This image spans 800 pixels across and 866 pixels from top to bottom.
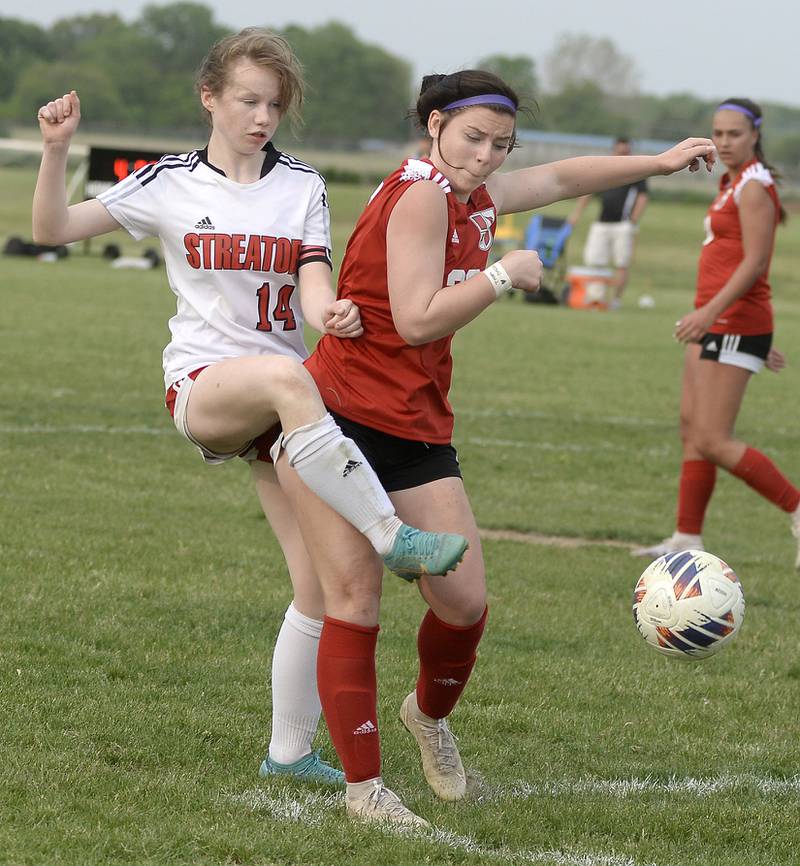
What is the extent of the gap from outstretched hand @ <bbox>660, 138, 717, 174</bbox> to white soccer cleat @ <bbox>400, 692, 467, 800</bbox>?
6.26 feet

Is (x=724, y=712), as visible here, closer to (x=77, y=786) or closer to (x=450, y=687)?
(x=450, y=687)

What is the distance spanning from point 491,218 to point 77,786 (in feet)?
6.66

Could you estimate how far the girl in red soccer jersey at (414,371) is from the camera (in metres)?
3.75

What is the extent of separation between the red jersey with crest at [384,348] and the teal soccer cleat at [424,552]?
1.32 ft

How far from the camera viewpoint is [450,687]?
13.8 ft

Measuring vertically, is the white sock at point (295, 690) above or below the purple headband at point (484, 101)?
below

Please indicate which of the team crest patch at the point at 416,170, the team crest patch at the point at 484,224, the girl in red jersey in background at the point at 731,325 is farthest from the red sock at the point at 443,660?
the girl in red jersey in background at the point at 731,325

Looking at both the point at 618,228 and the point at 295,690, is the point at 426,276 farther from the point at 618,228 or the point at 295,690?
the point at 618,228

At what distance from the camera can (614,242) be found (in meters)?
23.5

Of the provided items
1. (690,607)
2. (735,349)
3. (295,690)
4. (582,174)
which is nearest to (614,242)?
(735,349)

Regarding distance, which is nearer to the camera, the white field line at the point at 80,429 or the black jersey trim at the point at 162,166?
the black jersey trim at the point at 162,166

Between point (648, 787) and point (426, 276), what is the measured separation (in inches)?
70.3

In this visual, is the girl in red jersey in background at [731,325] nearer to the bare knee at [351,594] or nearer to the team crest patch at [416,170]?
the team crest patch at [416,170]

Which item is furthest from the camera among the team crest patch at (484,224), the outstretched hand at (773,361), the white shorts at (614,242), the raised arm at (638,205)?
the white shorts at (614,242)
